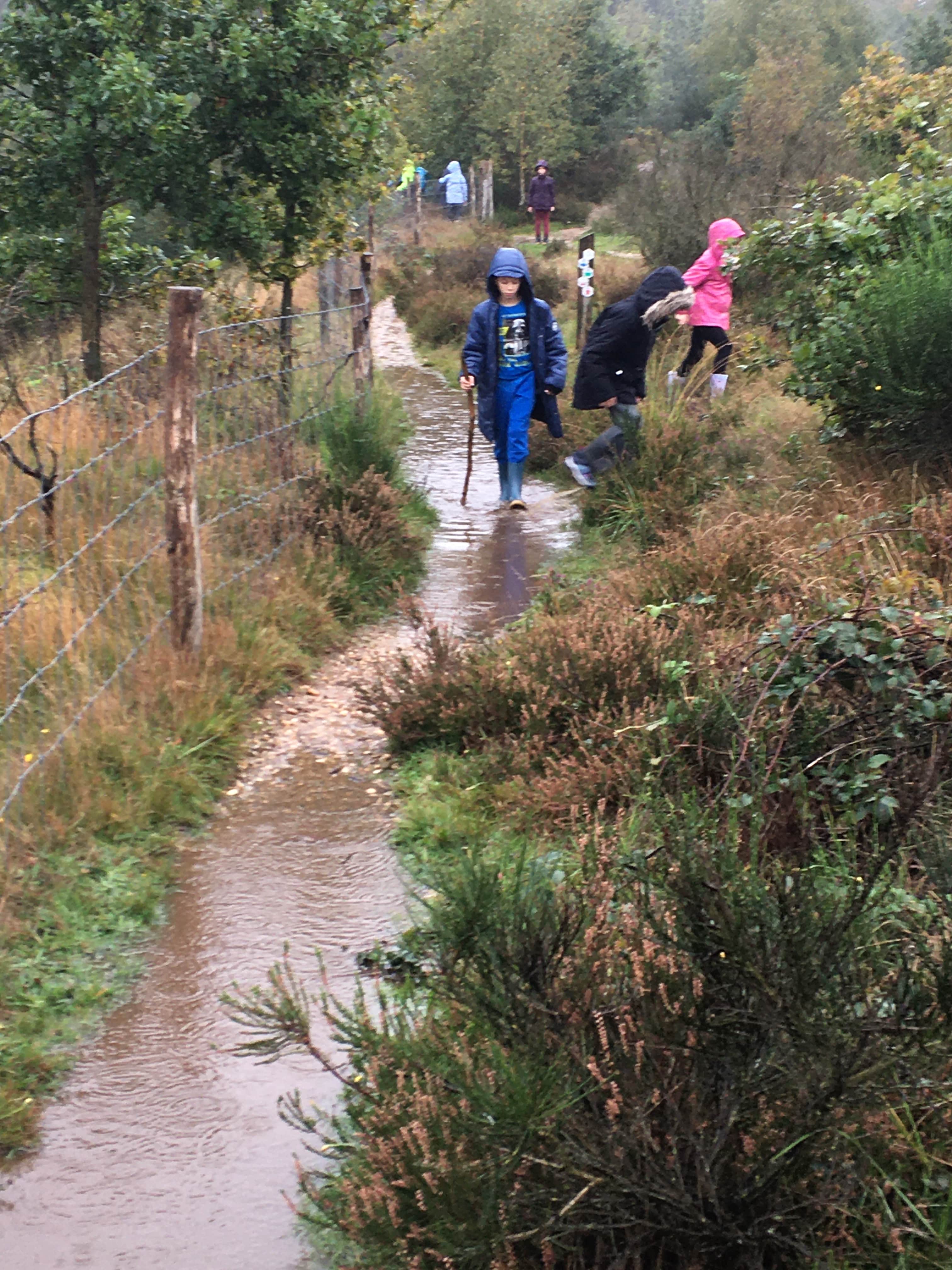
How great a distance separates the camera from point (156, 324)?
875cm

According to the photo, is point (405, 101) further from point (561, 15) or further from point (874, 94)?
point (874, 94)

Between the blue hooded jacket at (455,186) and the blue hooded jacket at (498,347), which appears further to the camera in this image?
the blue hooded jacket at (455,186)

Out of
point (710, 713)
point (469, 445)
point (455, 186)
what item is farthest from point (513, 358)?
point (455, 186)

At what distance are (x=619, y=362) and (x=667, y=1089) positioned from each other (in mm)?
6948

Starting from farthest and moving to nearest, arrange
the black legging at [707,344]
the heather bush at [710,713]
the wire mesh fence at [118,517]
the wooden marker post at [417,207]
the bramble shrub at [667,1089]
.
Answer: the wooden marker post at [417,207] → the black legging at [707,344] → the wire mesh fence at [118,517] → the heather bush at [710,713] → the bramble shrub at [667,1089]

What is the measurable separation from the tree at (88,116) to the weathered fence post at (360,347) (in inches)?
57.2

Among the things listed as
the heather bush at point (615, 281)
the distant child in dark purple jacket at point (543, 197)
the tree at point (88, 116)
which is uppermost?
the distant child in dark purple jacket at point (543, 197)

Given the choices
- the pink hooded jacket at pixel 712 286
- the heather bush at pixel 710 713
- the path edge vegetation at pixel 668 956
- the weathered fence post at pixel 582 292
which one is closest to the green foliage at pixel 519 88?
the weathered fence post at pixel 582 292

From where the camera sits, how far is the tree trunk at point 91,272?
805 centimetres

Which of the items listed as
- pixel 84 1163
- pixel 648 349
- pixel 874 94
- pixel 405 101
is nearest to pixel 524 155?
pixel 405 101

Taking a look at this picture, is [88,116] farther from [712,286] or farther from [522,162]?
[522,162]

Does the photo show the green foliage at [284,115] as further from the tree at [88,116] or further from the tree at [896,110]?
the tree at [896,110]

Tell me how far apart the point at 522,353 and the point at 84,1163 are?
6.63 m

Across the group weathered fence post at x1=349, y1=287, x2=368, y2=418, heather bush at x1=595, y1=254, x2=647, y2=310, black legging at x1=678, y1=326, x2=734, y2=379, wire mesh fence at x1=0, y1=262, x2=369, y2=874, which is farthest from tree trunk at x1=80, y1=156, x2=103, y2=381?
heather bush at x1=595, y1=254, x2=647, y2=310
